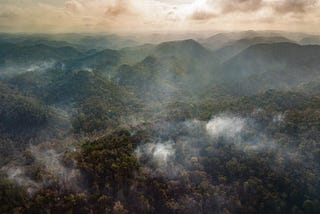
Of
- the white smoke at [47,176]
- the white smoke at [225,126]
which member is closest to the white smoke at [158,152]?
the white smoke at [225,126]

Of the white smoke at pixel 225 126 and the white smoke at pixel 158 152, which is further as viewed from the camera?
the white smoke at pixel 225 126

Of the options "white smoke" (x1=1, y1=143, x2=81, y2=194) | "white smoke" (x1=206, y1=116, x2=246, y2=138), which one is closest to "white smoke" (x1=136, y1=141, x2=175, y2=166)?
"white smoke" (x1=206, y1=116, x2=246, y2=138)

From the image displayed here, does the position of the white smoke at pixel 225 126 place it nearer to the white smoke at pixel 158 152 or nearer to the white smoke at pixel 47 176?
the white smoke at pixel 158 152

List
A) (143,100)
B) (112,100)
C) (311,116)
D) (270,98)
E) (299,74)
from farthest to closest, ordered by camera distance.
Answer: (299,74)
(143,100)
(112,100)
(270,98)
(311,116)

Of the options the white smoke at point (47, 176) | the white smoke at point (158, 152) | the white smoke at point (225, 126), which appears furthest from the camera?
the white smoke at point (225, 126)

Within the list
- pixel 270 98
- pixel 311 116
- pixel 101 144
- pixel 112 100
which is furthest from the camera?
pixel 112 100

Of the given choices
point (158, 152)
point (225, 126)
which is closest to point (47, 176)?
point (158, 152)

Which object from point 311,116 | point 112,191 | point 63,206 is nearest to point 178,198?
point 112,191

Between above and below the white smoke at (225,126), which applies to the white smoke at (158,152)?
below

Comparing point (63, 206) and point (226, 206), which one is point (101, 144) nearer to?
point (63, 206)

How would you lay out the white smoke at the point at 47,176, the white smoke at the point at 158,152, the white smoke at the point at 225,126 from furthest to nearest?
the white smoke at the point at 225,126
the white smoke at the point at 158,152
the white smoke at the point at 47,176

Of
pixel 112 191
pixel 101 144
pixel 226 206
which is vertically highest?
pixel 101 144
